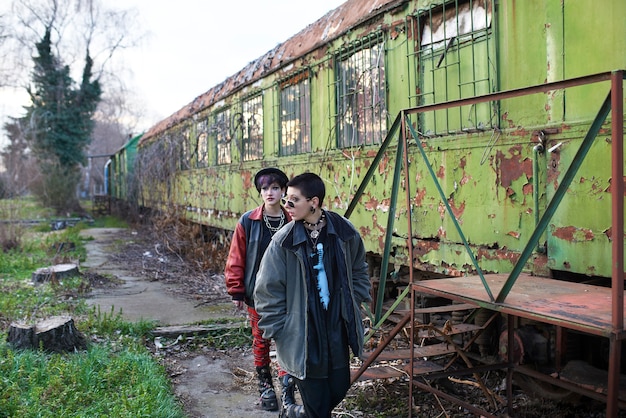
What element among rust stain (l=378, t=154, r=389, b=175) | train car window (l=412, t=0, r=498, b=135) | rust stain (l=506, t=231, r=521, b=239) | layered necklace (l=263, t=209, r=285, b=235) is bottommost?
rust stain (l=506, t=231, r=521, b=239)

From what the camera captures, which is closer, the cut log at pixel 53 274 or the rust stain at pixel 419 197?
the rust stain at pixel 419 197

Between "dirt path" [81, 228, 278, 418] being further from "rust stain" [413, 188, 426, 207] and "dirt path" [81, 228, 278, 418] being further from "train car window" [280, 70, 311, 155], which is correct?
"train car window" [280, 70, 311, 155]

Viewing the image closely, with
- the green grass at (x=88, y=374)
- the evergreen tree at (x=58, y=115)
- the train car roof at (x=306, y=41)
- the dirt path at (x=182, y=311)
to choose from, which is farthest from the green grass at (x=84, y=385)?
the evergreen tree at (x=58, y=115)

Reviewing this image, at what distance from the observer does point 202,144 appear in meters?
12.1

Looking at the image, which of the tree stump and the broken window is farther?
the broken window

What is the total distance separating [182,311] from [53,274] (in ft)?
8.26

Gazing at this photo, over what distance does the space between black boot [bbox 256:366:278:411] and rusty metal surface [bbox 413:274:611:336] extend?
1312 millimetres

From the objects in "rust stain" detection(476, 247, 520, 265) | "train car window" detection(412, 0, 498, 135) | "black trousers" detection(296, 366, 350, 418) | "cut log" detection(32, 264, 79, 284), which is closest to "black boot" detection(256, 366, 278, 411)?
"black trousers" detection(296, 366, 350, 418)

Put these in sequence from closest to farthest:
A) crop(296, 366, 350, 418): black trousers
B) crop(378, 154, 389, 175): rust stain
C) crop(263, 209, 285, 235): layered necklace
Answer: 1. crop(296, 366, 350, 418): black trousers
2. crop(263, 209, 285, 235): layered necklace
3. crop(378, 154, 389, 175): rust stain

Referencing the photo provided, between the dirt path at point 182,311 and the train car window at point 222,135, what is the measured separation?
7.11 feet

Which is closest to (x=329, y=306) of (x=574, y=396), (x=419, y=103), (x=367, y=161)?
(x=574, y=396)

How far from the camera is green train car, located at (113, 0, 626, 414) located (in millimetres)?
3221

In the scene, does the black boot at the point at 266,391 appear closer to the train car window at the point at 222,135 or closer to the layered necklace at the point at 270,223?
the layered necklace at the point at 270,223

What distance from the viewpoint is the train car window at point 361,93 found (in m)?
5.32
